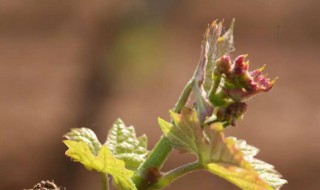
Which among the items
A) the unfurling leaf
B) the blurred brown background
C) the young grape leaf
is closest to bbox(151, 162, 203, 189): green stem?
the unfurling leaf

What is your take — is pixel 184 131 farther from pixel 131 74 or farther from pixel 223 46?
pixel 131 74

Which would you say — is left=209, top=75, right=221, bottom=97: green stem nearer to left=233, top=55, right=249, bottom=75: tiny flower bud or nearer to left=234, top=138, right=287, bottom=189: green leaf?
left=233, top=55, right=249, bottom=75: tiny flower bud

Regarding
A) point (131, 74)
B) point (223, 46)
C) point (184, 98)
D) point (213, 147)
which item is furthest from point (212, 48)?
point (131, 74)

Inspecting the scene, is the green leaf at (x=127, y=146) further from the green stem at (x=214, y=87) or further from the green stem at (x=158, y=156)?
the green stem at (x=214, y=87)

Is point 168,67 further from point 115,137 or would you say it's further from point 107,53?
point 115,137

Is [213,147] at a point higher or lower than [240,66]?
lower
